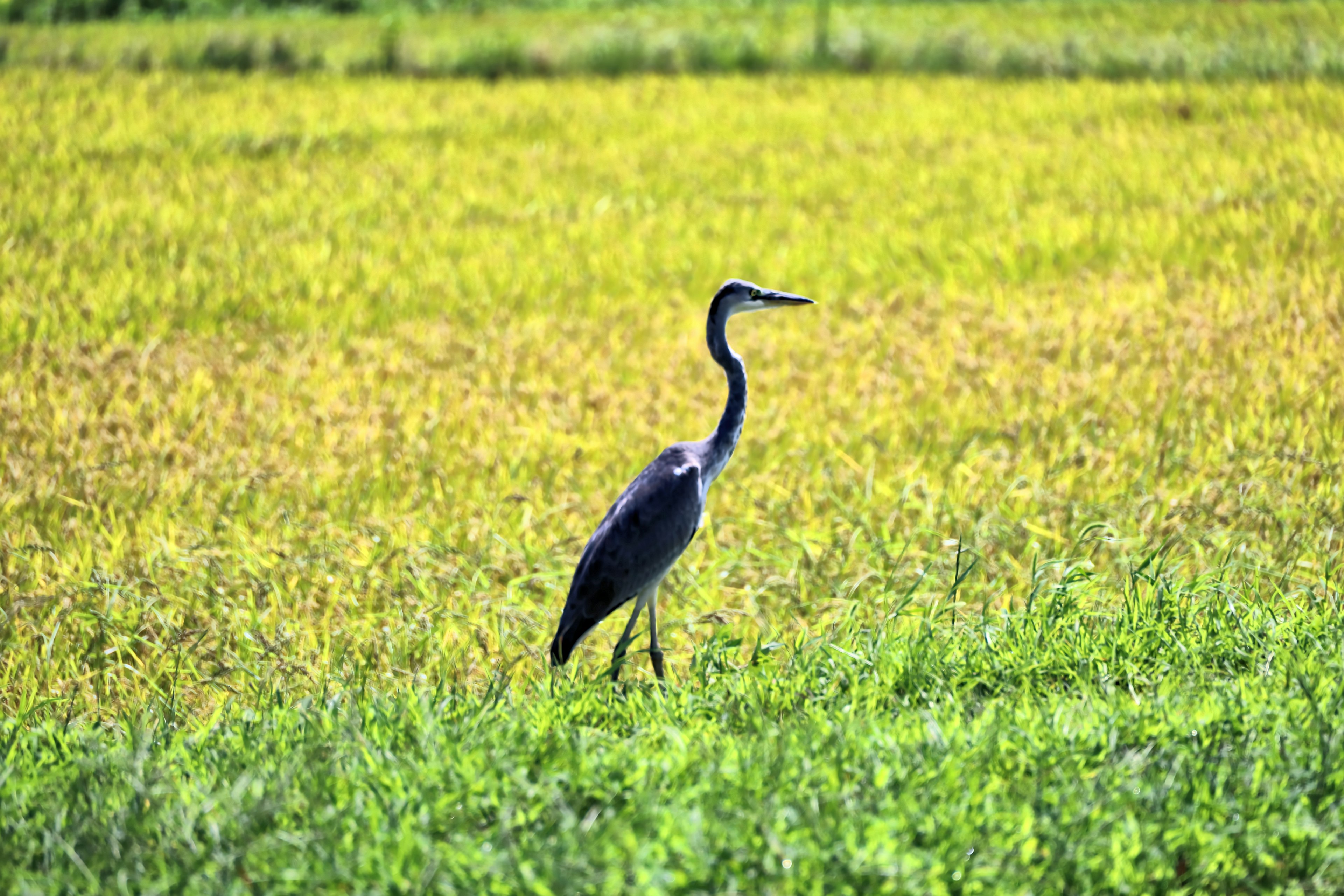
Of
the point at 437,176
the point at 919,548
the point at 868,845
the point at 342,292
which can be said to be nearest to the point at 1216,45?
the point at 437,176

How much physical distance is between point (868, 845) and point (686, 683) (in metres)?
0.85

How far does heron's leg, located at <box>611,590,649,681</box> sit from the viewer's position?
3055 millimetres

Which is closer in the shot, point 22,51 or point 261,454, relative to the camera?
point 261,454

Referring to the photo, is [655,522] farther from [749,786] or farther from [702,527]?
[702,527]

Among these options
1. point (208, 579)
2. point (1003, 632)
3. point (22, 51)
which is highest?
point (22, 51)

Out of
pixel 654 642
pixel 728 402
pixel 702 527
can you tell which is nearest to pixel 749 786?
pixel 654 642

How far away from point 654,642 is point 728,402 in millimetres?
600

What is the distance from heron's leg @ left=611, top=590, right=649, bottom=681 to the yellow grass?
0.29 metres

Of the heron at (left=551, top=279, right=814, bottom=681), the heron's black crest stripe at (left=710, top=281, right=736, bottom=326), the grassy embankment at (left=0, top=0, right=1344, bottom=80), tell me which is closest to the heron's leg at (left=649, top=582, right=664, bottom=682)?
the heron at (left=551, top=279, right=814, bottom=681)

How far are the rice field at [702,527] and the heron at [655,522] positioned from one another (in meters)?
0.16

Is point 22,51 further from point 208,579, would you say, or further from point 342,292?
point 208,579

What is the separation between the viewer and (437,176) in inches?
381

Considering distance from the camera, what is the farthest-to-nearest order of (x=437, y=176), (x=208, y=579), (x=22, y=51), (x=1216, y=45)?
(x=22, y=51) → (x=1216, y=45) → (x=437, y=176) → (x=208, y=579)

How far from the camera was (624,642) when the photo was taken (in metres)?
3.07
